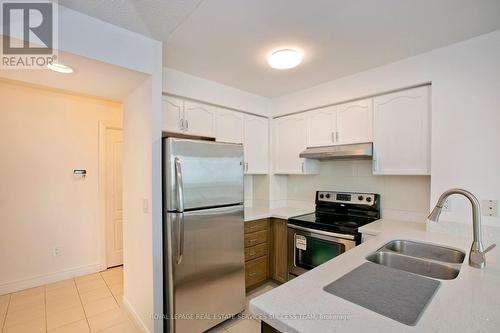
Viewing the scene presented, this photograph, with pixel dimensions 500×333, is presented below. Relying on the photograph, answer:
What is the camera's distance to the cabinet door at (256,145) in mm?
3010

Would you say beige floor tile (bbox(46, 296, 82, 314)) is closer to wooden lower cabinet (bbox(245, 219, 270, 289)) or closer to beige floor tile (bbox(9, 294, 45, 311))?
beige floor tile (bbox(9, 294, 45, 311))

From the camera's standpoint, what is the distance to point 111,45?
1.62m

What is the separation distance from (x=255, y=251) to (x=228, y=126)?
60.0 inches

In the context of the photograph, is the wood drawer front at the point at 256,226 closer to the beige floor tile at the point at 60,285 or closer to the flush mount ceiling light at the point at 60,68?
the flush mount ceiling light at the point at 60,68

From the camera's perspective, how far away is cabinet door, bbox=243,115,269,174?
9.87ft

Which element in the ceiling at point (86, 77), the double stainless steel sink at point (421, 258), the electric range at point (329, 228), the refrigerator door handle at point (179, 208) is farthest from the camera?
the electric range at point (329, 228)

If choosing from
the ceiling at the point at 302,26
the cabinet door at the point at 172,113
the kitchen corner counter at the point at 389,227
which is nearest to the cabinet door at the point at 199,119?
the cabinet door at the point at 172,113

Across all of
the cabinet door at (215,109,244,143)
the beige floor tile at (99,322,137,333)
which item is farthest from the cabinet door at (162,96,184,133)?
the beige floor tile at (99,322,137,333)

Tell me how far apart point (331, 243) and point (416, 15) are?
190 centimetres

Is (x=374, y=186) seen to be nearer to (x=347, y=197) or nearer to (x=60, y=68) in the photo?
(x=347, y=197)

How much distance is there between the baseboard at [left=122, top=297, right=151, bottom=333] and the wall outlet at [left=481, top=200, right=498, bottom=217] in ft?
9.12

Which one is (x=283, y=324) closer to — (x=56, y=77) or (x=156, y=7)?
(x=156, y=7)

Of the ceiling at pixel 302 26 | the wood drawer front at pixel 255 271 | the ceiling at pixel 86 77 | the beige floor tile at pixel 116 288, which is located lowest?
the beige floor tile at pixel 116 288

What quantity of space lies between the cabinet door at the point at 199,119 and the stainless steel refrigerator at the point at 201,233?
58 cm
